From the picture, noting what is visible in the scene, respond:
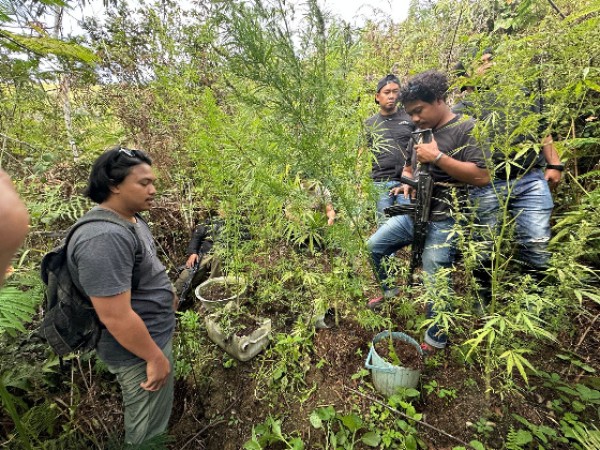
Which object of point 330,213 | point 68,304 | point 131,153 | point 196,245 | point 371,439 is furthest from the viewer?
point 196,245

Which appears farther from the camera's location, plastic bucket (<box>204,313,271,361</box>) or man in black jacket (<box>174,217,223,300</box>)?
man in black jacket (<box>174,217,223,300</box>)

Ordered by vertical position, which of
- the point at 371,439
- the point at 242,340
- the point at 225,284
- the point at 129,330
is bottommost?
the point at 371,439

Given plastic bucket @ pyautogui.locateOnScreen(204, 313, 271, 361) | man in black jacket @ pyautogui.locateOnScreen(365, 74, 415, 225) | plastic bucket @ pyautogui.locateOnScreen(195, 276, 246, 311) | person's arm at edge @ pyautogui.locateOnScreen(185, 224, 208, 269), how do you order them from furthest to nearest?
person's arm at edge @ pyautogui.locateOnScreen(185, 224, 208, 269)
man in black jacket @ pyautogui.locateOnScreen(365, 74, 415, 225)
plastic bucket @ pyautogui.locateOnScreen(195, 276, 246, 311)
plastic bucket @ pyautogui.locateOnScreen(204, 313, 271, 361)

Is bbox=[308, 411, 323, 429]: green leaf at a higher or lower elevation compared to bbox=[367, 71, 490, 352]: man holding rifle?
lower

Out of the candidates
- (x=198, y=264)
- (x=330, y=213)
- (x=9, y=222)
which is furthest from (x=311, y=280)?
(x=9, y=222)

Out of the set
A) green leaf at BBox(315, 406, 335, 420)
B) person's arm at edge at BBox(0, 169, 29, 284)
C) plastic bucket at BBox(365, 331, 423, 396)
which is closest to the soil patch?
plastic bucket at BBox(365, 331, 423, 396)

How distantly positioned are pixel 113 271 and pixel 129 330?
304 millimetres

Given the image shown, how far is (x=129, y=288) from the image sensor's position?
4.45 feet

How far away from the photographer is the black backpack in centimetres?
140

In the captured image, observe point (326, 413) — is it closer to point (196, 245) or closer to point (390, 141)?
point (196, 245)

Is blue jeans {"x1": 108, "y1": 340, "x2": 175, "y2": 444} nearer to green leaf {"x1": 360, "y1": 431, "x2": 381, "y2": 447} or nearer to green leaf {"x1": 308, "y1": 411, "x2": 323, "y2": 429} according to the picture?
green leaf {"x1": 308, "y1": 411, "x2": 323, "y2": 429}

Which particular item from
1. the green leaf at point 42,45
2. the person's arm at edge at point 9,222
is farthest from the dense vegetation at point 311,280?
the person's arm at edge at point 9,222

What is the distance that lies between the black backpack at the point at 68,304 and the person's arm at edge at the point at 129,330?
0.19 meters

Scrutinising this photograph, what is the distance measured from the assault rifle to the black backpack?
1788 millimetres
